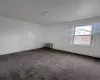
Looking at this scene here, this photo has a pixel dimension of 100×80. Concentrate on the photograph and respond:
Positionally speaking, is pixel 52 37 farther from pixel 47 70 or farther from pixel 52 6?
pixel 47 70

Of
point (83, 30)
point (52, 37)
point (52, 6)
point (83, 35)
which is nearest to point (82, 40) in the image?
point (83, 35)

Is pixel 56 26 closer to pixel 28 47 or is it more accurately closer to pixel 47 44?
pixel 47 44

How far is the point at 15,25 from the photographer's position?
437 cm

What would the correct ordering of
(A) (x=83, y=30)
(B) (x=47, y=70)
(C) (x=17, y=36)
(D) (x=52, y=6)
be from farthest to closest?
(C) (x=17, y=36) < (A) (x=83, y=30) < (D) (x=52, y=6) < (B) (x=47, y=70)

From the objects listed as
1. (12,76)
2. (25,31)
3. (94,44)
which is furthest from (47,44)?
(12,76)

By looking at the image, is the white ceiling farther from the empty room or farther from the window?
the window

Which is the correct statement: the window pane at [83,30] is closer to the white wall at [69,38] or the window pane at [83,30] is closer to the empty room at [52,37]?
the empty room at [52,37]

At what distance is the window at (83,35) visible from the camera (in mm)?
4043

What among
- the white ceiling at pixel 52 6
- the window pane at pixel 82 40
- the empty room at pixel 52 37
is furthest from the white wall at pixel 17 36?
the window pane at pixel 82 40

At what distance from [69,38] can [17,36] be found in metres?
3.56

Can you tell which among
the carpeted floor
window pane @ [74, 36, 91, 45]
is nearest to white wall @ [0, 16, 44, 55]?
the carpeted floor

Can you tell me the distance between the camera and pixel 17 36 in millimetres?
4500

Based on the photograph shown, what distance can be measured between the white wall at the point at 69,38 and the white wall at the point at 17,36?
4.11 ft

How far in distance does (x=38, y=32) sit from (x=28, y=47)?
5.10 feet
